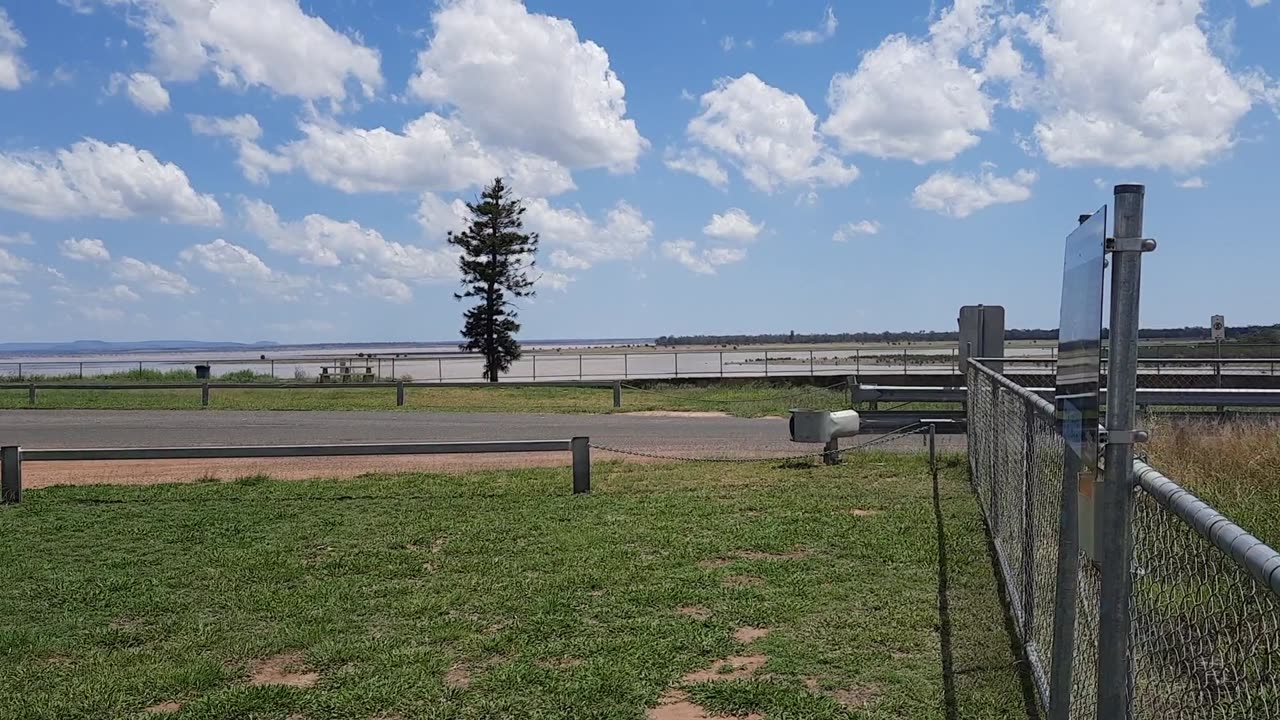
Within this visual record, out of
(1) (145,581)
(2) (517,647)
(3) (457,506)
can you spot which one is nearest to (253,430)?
(3) (457,506)

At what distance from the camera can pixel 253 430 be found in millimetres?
20281

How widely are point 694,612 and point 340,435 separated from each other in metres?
14.0

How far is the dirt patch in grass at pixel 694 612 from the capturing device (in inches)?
255

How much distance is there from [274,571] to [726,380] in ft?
94.4

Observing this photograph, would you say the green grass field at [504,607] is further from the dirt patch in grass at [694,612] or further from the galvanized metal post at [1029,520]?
the galvanized metal post at [1029,520]

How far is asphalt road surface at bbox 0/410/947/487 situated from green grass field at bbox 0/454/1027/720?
122 inches

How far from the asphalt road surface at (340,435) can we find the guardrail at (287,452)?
4.54 feet

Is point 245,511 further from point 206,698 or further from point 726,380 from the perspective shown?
point 726,380

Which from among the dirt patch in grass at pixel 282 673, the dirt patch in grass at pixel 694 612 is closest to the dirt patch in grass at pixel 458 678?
the dirt patch in grass at pixel 282 673

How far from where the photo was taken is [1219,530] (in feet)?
7.32

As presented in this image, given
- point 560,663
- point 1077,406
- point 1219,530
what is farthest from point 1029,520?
point 1219,530

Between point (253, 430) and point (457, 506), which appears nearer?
point (457, 506)

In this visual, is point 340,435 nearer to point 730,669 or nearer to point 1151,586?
point 730,669

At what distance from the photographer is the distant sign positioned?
2564 mm
